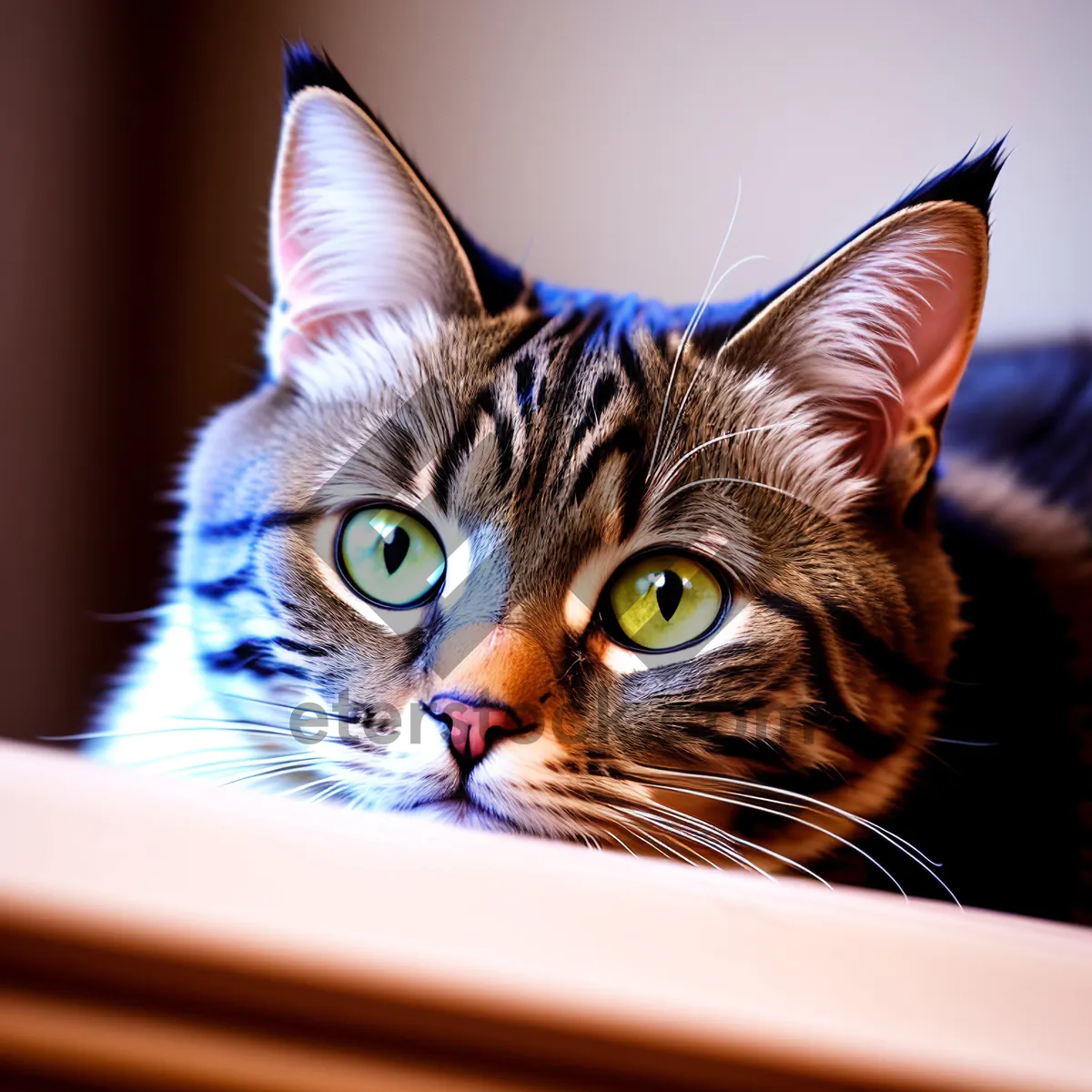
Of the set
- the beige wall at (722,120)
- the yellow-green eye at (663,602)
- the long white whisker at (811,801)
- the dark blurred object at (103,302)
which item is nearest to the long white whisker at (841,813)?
the long white whisker at (811,801)

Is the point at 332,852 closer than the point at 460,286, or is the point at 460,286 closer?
the point at 332,852

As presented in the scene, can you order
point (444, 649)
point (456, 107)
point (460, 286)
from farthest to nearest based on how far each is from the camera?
point (456, 107) < point (460, 286) < point (444, 649)

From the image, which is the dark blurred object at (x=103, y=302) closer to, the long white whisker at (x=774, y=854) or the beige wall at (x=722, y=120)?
the beige wall at (x=722, y=120)

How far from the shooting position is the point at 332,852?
0.38 m

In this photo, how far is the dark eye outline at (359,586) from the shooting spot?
2.39 ft

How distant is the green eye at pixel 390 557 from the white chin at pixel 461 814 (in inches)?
6.7

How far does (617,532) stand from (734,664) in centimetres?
14

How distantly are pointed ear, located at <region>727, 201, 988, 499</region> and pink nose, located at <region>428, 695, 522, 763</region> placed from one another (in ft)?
1.18

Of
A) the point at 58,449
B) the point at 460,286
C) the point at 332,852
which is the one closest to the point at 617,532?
the point at 460,286

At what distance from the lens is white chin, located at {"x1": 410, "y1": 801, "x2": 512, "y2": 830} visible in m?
0.63

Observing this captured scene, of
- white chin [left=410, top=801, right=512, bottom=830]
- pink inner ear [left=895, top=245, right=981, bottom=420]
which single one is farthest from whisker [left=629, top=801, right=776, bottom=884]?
pink inner ear [left=895, top=245, right=981, bottom=420]

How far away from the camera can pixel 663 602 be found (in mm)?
706

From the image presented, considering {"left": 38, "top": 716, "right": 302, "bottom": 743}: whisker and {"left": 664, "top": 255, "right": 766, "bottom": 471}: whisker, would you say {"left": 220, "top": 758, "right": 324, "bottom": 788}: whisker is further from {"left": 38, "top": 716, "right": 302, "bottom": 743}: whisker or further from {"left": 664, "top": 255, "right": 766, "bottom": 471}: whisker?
{"left": 664, "top": 255, "right": 766, "bottom": 471}: whisker

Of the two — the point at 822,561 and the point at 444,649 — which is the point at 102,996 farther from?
the point at 822,561
